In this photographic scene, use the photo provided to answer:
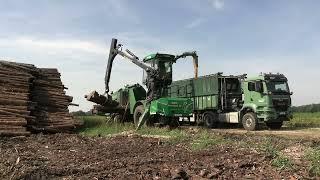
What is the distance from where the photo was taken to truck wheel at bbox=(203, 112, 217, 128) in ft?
84.4

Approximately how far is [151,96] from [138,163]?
45.1 feet

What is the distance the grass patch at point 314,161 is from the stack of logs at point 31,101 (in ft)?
39.2

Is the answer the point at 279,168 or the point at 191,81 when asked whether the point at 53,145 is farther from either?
the point at 191,81

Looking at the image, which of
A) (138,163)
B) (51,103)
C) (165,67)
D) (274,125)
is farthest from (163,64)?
(138,163)

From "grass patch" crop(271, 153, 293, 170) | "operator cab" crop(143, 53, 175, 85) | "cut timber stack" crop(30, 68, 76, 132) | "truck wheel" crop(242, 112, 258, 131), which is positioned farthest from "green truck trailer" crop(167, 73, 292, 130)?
"grass patch" crop(271, 153, 293, 170)

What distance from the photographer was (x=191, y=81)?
27.6 m

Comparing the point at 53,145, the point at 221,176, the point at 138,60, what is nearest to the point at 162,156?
the point at 221,176

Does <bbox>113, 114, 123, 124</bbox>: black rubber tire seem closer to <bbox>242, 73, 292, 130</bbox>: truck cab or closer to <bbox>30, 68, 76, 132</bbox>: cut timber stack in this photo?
<bbox>30, 68, 76, 132</bbox>: cut timber stack

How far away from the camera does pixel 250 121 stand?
23.2 meters

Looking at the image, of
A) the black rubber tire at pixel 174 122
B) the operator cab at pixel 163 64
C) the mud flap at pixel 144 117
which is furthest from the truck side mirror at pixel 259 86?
the mud flap at pixel 144 117

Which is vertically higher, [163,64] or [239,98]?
[163,64]

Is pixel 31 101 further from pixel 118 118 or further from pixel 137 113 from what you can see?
pixel 118 118

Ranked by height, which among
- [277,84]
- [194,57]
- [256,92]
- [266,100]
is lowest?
[266,100]

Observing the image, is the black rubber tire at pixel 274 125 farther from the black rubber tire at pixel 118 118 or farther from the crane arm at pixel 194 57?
the black rubber tire at pixel 118 118
